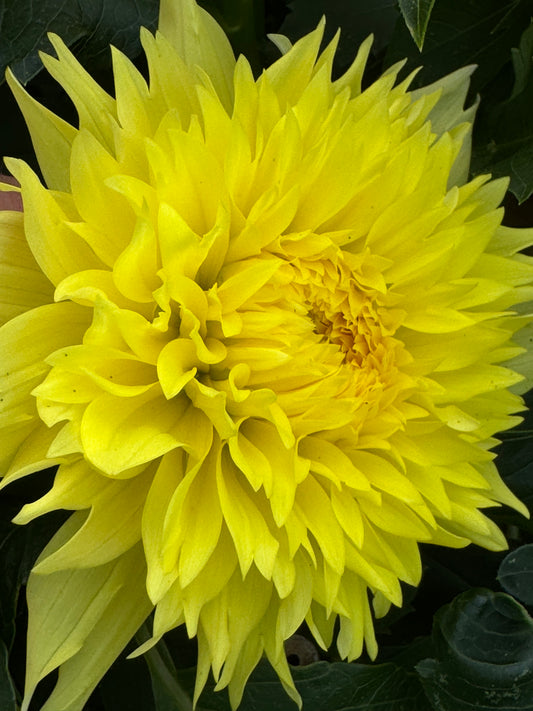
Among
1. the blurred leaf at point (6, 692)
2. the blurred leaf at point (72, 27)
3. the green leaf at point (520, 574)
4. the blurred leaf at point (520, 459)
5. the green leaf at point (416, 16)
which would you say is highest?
the blurred leaf at point (72, 27)

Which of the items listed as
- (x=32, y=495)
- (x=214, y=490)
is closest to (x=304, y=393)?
(x=214, y=490)

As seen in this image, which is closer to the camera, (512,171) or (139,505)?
(139,505)

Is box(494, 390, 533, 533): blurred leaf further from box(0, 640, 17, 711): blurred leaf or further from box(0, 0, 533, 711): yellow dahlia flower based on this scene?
box(0, 640, 17, 711): blurred leaf

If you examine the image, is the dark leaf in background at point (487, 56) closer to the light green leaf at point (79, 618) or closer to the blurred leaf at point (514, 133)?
the blurred leaf at point (514, 133)

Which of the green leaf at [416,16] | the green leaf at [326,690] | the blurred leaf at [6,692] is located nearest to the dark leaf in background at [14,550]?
the blurred leaf at [6,692]

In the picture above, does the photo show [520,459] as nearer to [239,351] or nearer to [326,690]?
[326,690]

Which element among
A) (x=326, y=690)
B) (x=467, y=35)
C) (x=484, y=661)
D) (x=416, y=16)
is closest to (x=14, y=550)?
(x=326, y=690)

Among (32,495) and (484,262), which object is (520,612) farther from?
(32,495)
